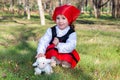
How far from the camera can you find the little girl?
6632 millimetres

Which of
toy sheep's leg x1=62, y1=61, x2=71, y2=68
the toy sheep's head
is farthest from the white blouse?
the toy sheep's head

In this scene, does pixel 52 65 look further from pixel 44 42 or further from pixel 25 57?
pixel 25 57

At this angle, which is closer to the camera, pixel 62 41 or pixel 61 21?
pixel 61 21

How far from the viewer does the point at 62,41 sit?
6898 millimetres

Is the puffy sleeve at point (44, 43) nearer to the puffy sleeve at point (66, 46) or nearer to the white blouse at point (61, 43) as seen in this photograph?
the white blouse at point (61, 43)

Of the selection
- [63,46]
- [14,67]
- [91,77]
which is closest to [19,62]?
[14,67]

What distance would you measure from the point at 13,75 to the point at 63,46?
1.28 m

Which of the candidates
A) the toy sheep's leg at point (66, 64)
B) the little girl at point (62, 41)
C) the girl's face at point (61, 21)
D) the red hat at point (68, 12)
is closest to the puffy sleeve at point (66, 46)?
the little girl at point (62, 41)

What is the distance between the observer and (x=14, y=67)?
654 cm

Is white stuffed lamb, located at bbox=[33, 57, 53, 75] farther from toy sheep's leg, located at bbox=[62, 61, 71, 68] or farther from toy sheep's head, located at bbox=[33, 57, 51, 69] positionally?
toy sheep's leg, located at bbox=[62, 61, 71, 68]

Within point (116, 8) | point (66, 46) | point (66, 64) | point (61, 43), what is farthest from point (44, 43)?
point (116, 8)

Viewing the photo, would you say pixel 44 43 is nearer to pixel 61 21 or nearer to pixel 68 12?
pixel 61 21

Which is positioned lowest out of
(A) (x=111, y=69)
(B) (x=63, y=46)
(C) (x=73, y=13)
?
(A) (x=111, y=69)

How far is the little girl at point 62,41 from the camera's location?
6.63 m
